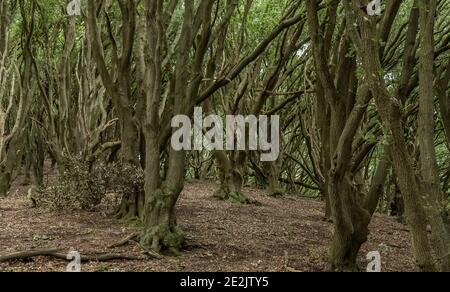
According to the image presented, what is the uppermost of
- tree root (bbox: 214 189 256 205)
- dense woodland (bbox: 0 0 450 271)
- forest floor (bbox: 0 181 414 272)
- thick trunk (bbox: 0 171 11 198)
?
dense woodland (bbox: 0 0 450 271)

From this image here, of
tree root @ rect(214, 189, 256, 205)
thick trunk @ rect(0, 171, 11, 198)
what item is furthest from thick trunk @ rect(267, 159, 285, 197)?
thick trunk @ rect(0, 171, 11, 198)

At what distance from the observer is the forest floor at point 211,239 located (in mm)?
7184

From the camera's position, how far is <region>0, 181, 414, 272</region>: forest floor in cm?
718

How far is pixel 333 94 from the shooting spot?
6711mm

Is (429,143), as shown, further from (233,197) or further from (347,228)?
(233,197)

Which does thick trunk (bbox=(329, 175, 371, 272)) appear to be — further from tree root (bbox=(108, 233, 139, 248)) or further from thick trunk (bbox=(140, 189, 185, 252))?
tree root (bbox=(108, 233, 139, 248))

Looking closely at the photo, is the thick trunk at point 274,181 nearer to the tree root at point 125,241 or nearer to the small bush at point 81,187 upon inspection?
the small bush at point 81,187

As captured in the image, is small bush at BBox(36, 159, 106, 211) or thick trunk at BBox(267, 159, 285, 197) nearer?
small bush at BBox(36, 159, 106, 211)

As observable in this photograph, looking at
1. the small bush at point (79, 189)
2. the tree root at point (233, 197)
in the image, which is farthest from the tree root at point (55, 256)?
the tree root at point (233, 197)

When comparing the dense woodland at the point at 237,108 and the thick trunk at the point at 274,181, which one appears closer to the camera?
the dense woodland at the point at 237,108

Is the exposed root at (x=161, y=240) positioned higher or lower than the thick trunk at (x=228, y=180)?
lower

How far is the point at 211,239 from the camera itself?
29.3 feet
